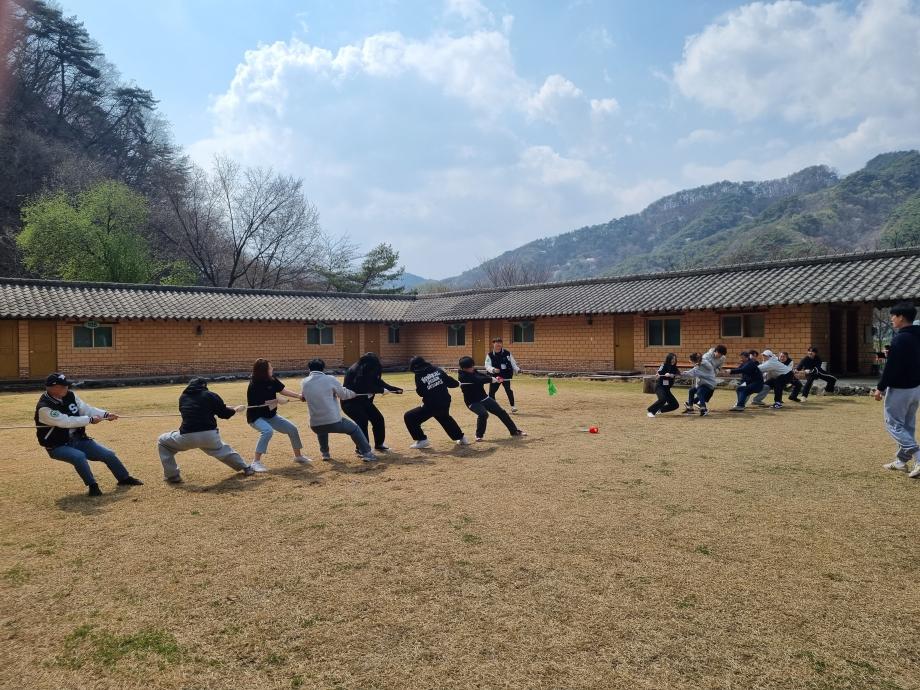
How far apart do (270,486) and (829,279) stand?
684 inches

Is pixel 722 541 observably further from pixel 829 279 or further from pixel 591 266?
pixel 591 266

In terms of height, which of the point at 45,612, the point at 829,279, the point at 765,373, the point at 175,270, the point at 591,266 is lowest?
the point at 45,612

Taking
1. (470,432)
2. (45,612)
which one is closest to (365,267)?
(470,432)

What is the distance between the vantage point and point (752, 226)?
287ft

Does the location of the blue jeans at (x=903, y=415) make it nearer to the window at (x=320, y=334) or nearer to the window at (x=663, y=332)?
the window at (x=663, y=332)

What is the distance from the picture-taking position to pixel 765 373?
1348 cm

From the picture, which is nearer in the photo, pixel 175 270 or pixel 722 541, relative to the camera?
pixel 722 541

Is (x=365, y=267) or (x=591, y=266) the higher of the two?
(x=591, y=266)

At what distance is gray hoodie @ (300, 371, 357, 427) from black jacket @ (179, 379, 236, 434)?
1177 millimetres

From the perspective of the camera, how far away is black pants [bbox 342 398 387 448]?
8.52 metres

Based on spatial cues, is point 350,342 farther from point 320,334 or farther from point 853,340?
point 853,340

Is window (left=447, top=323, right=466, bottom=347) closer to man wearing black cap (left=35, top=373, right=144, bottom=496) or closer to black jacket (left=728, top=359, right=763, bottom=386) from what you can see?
black jacket (left=728, top=359, right=763, bottom=386)

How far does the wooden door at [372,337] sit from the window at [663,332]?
13474mm

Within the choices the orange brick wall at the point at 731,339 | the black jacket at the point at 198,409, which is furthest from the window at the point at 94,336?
the orange brick wall at the point at 731,339
